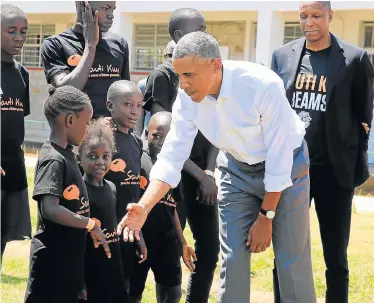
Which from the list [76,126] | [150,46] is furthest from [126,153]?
[150,46]

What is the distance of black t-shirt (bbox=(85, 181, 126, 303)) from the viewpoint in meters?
3.91

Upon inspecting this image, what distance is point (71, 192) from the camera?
3.66 meters

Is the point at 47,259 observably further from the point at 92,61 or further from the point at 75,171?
the point at 92,61

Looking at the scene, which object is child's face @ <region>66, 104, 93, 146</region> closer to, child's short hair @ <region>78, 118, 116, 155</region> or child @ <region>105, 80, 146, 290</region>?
child's short hair @ <region>78, 118, 116, 155</region>

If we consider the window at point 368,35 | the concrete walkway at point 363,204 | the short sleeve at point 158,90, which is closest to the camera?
the short sleeve at point 158,90

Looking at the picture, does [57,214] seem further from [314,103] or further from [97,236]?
[314,103]

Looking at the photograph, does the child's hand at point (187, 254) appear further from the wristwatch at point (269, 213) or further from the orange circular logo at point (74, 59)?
the orange circular logo at point (74, 59)

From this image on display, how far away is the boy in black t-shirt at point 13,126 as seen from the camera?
4.54m

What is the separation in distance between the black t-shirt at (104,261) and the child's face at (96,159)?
0.24 feet

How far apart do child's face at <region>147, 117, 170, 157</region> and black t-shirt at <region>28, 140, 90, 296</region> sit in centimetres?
87

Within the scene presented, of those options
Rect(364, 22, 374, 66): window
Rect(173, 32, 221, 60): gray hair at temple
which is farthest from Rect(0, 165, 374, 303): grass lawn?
Rect(364, 22, 374, 66): window

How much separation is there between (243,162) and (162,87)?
1.17 meters

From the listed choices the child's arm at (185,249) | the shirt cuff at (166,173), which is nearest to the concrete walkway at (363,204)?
the child's arm at (185,249)

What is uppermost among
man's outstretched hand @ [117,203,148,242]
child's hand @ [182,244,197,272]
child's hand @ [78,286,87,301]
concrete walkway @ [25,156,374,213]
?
man's outstretched hand @ [117,203,148,242]
